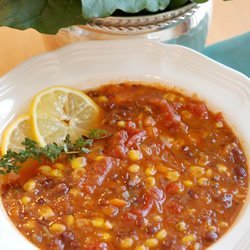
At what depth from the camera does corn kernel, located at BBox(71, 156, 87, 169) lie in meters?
2.69

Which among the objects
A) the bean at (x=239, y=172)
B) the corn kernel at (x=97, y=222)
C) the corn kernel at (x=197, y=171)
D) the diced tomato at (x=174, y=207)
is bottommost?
the corn kernel at (x=97, y=222)

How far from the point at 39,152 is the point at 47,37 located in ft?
2.87

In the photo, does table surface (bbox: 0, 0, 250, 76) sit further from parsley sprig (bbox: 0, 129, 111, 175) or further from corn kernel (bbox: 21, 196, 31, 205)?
corn kernel (bbox: 21, 196, 31, 205)

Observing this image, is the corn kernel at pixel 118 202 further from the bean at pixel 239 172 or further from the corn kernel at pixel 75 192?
the bean at pixel 239 172

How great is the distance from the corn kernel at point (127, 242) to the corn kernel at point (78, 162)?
0.39 meters

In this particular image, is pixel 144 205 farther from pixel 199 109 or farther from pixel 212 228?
pixel 199 109

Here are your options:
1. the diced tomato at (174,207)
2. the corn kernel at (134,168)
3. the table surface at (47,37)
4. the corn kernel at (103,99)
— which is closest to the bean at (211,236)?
the diced tomato at (174,207)

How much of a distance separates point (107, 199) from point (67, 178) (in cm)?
20

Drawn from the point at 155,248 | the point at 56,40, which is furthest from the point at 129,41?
the point at 155,248

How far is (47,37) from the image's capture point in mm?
3312

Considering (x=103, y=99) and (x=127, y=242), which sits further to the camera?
(x=103, y=99)

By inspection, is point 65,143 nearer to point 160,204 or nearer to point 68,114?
point 68,114

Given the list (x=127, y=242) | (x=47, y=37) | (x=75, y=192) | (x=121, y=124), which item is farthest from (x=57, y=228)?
(x=47, y=37)

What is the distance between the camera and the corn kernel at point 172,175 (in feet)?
8.66
